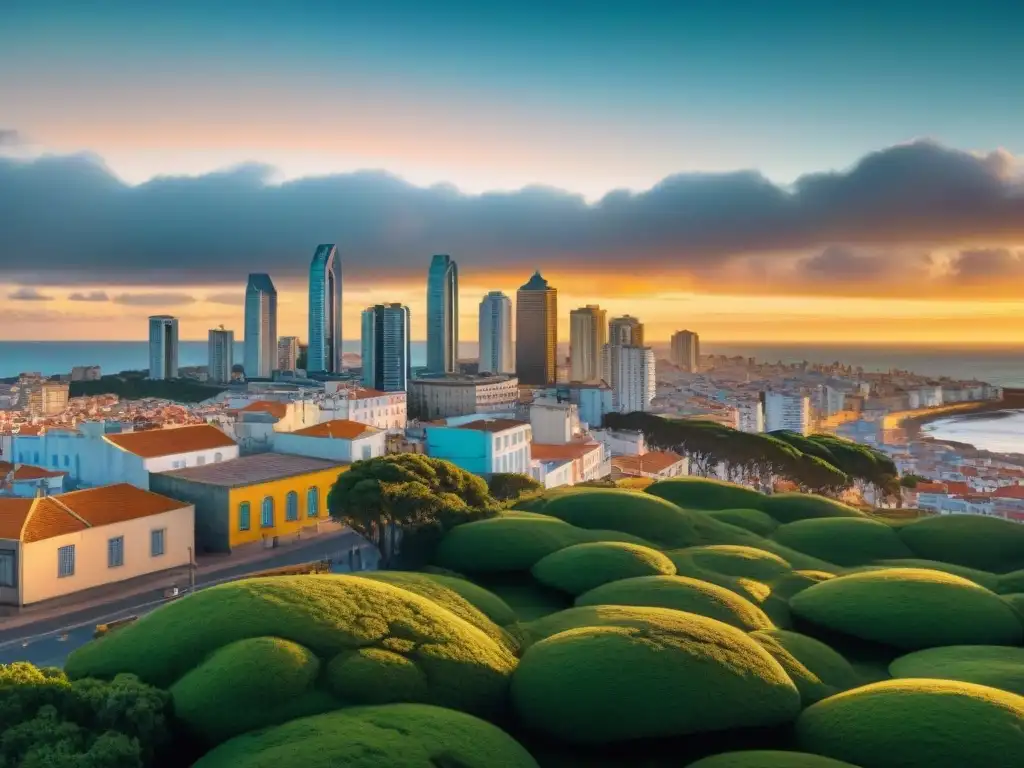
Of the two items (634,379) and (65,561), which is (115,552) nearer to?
(65,561)

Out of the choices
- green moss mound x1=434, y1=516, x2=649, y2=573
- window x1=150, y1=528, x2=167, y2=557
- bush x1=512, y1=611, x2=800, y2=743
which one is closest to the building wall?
window x1=150, y1=528, x2=167, y2=557

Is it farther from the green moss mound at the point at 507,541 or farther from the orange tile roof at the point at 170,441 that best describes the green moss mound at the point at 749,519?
the orange tile roof at the point at 170,441

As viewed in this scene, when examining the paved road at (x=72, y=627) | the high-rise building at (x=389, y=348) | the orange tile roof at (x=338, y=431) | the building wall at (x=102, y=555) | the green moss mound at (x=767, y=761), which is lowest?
the paved road at (x=72, y=627)

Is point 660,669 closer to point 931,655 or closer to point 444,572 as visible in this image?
point 931,655

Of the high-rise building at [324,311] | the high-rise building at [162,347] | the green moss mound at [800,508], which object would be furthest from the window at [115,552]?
the high-rise building at [162,347]

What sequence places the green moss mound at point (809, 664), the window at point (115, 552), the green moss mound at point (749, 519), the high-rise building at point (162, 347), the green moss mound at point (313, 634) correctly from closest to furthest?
the green moss mound at point (313, 634) < the green moss mound at point (809, 664) < the window at point (115, 552) < the green moss mound at point (749, 519) < the high-rise building at point (162, 347)
